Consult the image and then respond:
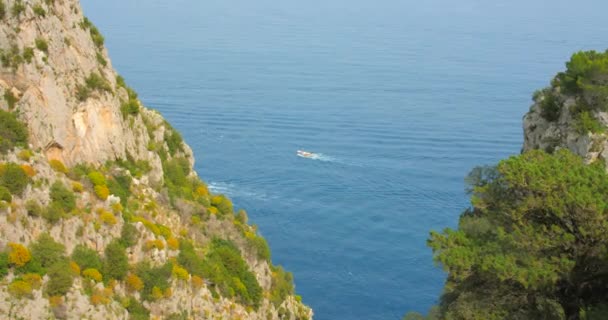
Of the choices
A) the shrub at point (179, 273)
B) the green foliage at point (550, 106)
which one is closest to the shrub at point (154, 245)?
the shrub at point (179, 273)

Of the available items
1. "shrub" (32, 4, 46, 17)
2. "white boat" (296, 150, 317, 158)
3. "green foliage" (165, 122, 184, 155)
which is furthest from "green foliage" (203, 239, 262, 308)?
"white boat" (296, 150, 317, 158)

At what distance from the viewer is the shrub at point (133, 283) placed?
87.9ft

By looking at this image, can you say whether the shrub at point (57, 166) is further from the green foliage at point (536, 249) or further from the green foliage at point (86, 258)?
the green foliage at point (536, 249)

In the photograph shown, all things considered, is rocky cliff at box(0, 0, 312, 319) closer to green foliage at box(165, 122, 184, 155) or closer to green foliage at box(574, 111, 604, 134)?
green foliage at box(165, 122, 184, 155)

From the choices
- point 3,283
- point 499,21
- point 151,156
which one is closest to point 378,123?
point 151,156

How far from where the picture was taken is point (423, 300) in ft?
173

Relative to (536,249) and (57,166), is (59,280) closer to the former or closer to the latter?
(57,166)

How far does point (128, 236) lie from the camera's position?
27.6 metres

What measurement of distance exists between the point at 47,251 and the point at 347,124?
6694cm

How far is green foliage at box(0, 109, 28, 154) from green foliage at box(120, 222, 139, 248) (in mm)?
4982

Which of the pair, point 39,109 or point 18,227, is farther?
point 39,109

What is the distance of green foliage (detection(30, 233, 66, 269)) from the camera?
942 inches

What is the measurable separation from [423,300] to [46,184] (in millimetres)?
34021

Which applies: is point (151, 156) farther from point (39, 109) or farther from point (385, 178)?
point (385, 178)
